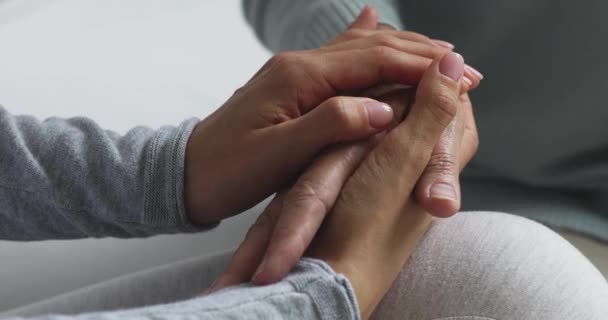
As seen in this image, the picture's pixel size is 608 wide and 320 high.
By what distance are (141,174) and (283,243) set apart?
0.49ft

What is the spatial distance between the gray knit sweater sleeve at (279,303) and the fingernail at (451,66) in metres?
0.18

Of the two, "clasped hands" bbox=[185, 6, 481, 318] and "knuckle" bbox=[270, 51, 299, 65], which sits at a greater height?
"knuckle" bbox=[270, 51, 299, 65]

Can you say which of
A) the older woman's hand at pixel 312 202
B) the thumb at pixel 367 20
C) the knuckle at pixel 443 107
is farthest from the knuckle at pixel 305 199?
the thumb at pixel 367 20

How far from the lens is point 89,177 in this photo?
1.67ft

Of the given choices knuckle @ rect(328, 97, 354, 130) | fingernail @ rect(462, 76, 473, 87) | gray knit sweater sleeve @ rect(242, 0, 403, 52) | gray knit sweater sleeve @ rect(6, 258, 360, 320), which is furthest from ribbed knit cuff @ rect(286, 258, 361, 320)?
gray knit sweater sleeve @ rect(242, 0, 403, 52)

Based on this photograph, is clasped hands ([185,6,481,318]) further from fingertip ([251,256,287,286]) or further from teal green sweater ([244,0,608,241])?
teal green sweater ([244,0,608,241])

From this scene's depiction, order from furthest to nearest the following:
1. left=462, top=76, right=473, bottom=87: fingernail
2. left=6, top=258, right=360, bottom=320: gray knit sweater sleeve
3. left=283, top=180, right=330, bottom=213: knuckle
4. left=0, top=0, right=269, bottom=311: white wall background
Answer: left=0, top=0, right=269, bottom=311: white wall background → left=462, top=76, right=473, bottom=87: fingernail → left=283, top=180, right=330, bottom=213: knuckle → left=6, top=258, right=360, bottom=320: gray knit sweater sleeve

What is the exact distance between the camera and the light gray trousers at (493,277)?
424 millimetres

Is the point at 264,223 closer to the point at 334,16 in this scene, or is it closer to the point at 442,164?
the point at 442,164

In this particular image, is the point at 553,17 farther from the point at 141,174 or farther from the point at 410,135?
the point at 141,174

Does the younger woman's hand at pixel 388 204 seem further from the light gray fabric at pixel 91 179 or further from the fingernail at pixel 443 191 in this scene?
the light gray fabric at pixel 91 179

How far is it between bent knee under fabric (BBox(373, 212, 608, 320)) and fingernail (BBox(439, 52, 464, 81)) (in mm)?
108

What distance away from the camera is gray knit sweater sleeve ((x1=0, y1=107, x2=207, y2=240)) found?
504mm

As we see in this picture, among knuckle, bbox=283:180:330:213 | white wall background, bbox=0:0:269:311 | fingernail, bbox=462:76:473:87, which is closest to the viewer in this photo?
knuckle, bbox=283:180:330:213
